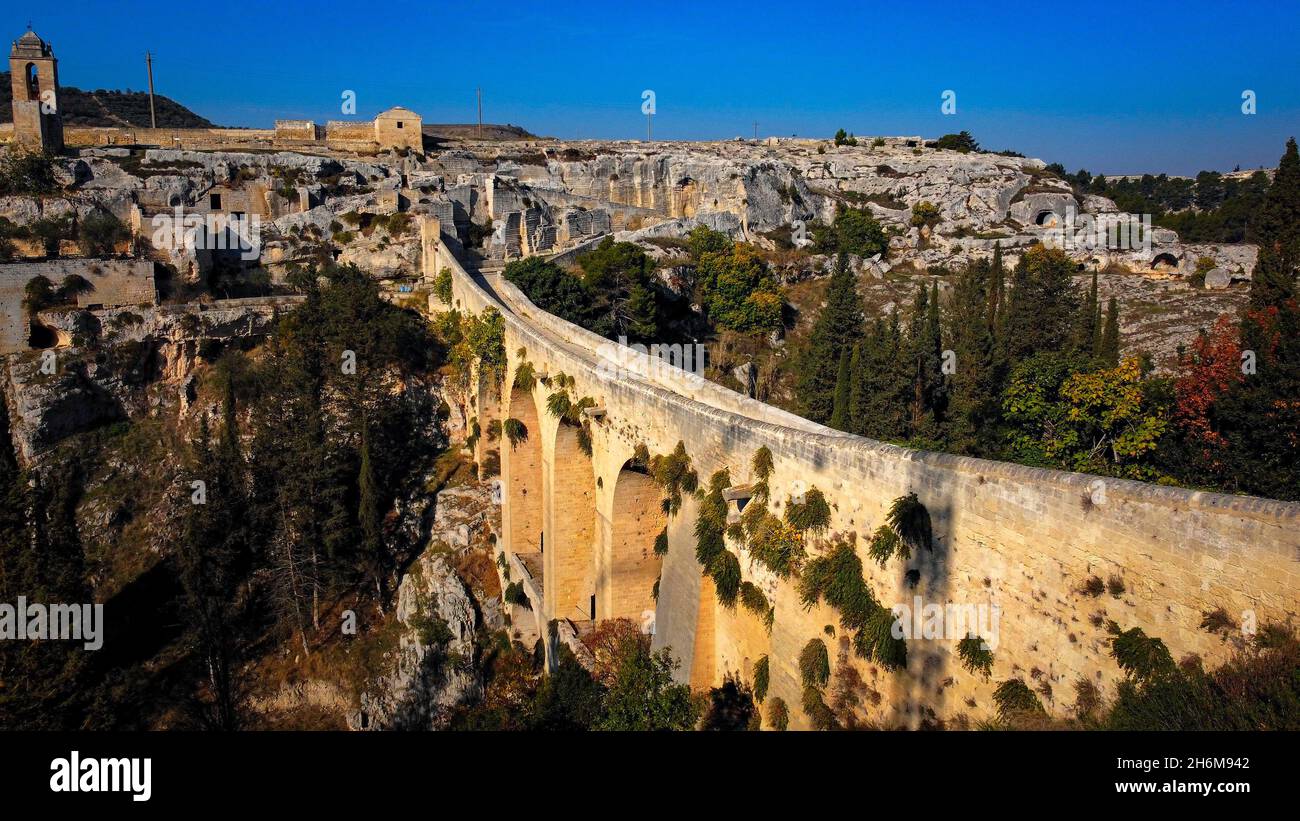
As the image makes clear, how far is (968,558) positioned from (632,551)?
1039cm

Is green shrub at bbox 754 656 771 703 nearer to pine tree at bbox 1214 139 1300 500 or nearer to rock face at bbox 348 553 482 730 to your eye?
→ rock face at bbox 348 553 482 730

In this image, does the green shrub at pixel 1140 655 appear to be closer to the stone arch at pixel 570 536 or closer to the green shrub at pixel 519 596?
the stone arch at pixel 570 536

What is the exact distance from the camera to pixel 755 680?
1073 cm

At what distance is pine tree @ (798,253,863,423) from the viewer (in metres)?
31.5

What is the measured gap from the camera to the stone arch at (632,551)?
53.6ft

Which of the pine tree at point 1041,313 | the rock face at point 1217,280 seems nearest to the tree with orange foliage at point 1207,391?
the pine tree at point 1041,313

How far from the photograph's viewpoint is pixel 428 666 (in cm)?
2203

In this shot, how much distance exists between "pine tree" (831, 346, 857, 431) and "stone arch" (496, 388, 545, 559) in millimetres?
10693

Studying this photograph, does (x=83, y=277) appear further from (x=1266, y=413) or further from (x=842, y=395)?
(x=1266, y=413)

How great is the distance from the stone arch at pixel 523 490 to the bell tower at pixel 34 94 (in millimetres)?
35001

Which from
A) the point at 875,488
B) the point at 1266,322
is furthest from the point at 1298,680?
the point at 1266,322

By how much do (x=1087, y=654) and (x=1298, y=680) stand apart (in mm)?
1657

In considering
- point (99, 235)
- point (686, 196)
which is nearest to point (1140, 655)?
point (99, 235)

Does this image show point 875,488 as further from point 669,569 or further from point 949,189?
point 949,189
